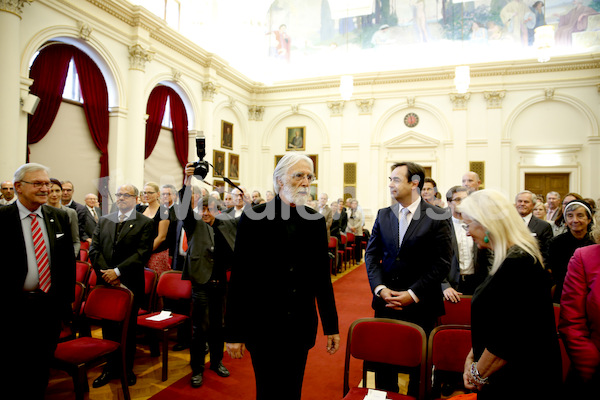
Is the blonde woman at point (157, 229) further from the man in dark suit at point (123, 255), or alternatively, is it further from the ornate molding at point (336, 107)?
the ornate molding at point (336, 107)

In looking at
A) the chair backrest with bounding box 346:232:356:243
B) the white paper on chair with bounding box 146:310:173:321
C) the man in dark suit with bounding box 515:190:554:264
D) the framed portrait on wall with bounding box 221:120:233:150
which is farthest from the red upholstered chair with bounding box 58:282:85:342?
the framed portrait on wall with bounding box 221:120:233:150

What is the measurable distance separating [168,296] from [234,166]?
12.4 meters

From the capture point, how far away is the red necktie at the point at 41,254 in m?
2.96

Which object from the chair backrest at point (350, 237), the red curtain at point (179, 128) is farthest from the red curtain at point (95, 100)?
the chair backrest at point (350, 237)

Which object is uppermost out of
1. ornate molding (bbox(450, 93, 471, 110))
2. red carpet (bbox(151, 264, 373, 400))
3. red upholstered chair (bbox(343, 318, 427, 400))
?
ornate molding (bbox(450, 93, 471, 110))

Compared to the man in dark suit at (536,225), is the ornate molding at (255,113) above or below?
above

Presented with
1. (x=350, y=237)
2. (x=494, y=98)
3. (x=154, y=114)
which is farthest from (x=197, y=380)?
(x=494, y=98)

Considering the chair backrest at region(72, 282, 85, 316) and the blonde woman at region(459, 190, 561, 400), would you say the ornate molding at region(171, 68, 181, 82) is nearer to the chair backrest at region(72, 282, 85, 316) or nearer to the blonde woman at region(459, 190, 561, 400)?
the chair backrest at region(72, 282, 85, 316)

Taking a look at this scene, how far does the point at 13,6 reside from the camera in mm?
7578

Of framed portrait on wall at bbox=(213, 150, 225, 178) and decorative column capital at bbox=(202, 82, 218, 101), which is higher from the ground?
decorative column capital at bbox=(202, 82, 218, 101)

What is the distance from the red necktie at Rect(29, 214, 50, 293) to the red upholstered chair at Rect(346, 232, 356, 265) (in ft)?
28.1

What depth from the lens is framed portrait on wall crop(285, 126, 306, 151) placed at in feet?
55.8

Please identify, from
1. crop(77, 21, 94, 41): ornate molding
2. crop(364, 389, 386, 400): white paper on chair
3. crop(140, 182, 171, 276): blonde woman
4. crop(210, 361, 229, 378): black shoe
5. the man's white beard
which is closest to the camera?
the man's white beard

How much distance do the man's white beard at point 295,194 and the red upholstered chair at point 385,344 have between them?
1118mm
